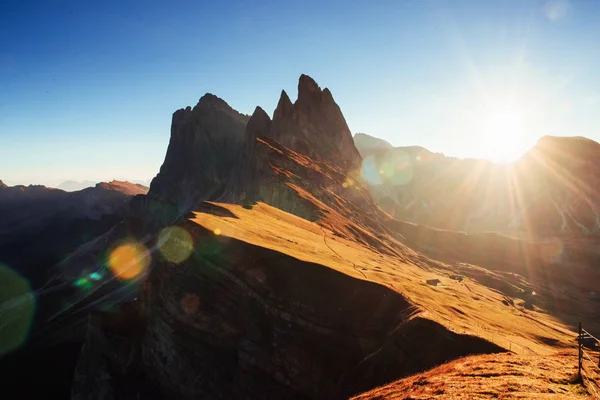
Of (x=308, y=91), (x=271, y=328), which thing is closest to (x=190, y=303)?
(x=271, y=328)

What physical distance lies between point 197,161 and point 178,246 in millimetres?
147511

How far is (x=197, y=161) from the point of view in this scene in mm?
176625

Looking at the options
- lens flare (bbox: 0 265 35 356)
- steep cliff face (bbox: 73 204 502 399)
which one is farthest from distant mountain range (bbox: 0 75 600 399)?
lens flare (bbox: 0 265 35 356)

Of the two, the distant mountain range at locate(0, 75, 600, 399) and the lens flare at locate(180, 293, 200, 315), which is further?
the lens flare at locate(180, 293, 200, 315)

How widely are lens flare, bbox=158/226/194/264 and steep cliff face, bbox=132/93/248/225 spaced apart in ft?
393

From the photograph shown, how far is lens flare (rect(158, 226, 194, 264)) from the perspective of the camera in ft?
117

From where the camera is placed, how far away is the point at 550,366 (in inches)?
793

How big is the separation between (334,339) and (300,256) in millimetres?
8432

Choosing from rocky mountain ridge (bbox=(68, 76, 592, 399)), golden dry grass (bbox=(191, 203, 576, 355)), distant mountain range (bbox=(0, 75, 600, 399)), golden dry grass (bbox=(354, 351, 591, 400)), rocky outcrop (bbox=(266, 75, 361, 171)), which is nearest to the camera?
golden dry grass (bbox=(354, 351, 591, 400))

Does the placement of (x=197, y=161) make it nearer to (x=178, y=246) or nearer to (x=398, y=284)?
(x=178, y=246)

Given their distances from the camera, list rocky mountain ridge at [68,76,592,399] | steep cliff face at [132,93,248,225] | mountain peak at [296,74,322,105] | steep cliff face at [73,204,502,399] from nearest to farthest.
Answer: steep cliff face at [73,204,502,399]
rocky mountain ridge at [68,76,592,399]
mountain peak at [296,74,322,105]
steep cliff face at [132,93,248,225]

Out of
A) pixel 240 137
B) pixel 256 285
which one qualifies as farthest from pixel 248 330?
pixel 240 137

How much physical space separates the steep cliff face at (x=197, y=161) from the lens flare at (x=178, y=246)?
4717 inches

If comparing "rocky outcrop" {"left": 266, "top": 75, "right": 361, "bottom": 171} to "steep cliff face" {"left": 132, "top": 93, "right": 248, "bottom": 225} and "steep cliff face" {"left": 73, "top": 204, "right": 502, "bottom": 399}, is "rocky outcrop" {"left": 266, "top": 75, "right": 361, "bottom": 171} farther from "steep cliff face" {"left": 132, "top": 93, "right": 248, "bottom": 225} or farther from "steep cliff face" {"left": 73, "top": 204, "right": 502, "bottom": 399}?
"steep cliff face" {"left": 73, "top": 204, "right": 502, "bottom": 399}
